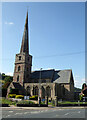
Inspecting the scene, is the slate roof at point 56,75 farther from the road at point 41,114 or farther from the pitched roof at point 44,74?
the road at point 41,114

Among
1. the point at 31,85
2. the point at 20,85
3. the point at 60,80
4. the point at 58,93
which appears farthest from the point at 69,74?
the point at 20,85

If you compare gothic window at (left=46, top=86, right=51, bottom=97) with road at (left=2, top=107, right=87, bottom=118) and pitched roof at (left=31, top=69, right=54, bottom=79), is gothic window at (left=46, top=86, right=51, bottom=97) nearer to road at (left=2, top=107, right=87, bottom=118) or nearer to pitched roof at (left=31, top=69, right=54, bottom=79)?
pitched roof at (left=31, top=69, right=54, bottom=79)

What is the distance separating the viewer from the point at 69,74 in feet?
176

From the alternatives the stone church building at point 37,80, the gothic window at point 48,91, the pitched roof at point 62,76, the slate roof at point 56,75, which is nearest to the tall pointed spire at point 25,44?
the stone church building at point 37,80

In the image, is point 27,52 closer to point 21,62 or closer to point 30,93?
point 21,62

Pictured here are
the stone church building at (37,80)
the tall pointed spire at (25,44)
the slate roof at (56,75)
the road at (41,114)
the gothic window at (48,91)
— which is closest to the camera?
the road at (41,114)

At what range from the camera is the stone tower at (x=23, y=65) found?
185ft

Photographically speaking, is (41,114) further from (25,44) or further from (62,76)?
(25,44)

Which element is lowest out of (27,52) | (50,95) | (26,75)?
(50,95)

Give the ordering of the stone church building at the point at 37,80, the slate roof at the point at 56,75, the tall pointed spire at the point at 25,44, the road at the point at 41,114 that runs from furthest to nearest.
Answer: the tall pointed spire at the point at 25,44 < the slate roof at the point at 56,75 < the stone church building at the point at 37,80 < the road at the point at 41,114

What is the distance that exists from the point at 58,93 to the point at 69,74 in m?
9.12

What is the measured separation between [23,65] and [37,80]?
849 centimetres

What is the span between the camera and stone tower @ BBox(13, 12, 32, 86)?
56.4m

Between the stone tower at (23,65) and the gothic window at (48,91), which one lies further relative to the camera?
the stone tower at (23,65)
